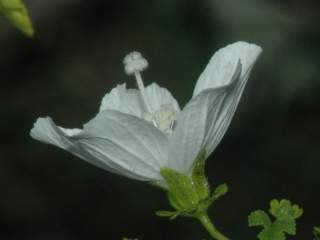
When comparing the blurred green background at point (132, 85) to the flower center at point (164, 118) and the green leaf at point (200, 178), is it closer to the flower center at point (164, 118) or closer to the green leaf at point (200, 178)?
the flower center at point (164, 118)

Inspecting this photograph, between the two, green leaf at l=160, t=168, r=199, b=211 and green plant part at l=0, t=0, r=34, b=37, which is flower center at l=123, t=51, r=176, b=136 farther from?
green plant part at l=0, t=0, r=34, b=37

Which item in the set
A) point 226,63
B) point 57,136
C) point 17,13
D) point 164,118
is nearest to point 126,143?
point 57,136

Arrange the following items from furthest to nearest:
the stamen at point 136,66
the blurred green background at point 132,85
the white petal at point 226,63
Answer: the blurred green background at point 132,85 → the stamen at point 136,66 → the white petal at point 226,63

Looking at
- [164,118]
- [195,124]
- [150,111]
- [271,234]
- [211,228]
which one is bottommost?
[271,234]

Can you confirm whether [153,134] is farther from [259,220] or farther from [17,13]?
[17,13]

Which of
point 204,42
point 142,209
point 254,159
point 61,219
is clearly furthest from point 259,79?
point 61,219

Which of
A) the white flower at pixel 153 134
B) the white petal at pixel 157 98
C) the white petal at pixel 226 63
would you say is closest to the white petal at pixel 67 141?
the white flower at pixel 153 134
